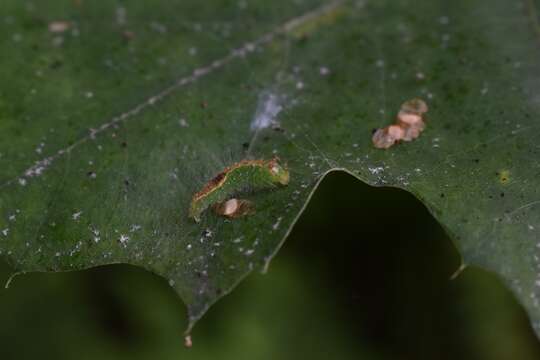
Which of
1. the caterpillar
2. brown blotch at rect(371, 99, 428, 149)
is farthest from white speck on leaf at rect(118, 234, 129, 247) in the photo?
brown blotch at rect(371, 99, 428, 149)

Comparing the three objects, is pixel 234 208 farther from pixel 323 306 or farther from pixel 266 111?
pixel 323 306

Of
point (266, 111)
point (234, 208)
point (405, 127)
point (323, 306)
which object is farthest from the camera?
point (323, 306)

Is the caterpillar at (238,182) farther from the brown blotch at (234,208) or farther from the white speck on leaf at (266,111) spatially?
the white speck on leaf at (266,111)

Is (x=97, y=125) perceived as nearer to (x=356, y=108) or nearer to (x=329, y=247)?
(x=356, y=108)

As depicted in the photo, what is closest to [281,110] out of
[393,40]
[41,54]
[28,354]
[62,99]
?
[393,40]

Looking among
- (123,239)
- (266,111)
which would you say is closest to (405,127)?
(266,111)

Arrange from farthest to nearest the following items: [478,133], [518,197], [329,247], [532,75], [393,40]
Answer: [329,247]
[393,40]
[532,75]
[478,133]
[518,197]

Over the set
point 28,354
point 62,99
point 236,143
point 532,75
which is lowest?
point 28,354
